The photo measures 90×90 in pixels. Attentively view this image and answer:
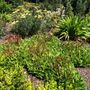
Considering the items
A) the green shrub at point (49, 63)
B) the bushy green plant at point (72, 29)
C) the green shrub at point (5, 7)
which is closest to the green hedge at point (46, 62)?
the green shrub at point (49, 63)

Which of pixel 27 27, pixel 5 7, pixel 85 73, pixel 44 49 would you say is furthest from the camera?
pixel 5 7

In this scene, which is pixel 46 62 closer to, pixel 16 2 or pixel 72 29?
pixel 72 29

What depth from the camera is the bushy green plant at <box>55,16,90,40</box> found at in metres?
14.9

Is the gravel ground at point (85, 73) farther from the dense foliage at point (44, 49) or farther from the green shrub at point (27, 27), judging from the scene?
the green shrub at point (27, 27)

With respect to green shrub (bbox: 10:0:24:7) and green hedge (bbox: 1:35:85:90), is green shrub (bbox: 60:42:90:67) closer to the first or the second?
green hedge (bbox: 1:35:85:90)

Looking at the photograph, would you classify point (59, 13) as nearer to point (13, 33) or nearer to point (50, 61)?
point (13, 33)

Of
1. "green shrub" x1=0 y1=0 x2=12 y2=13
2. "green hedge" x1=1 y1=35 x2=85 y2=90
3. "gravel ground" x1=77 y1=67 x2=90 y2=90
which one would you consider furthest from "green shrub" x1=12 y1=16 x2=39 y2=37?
"green shrub" x1=0 y1=0 x2=12 y2=13

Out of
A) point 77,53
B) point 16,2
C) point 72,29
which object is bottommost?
point 77,53

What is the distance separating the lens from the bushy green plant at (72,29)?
48.8 ft

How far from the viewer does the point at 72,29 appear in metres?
15.0

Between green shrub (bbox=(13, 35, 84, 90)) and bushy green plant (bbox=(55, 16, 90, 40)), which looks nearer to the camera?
green shrub (bbox=(13, 35, 84, 90))

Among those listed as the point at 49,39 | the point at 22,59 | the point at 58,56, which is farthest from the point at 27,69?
the point at 49,39

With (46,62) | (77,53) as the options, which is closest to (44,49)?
(46,62)

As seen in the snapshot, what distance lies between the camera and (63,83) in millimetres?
9984
